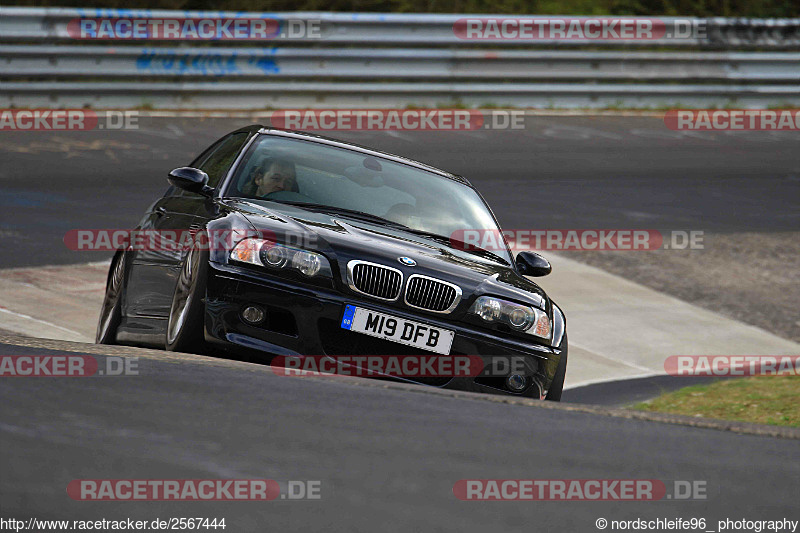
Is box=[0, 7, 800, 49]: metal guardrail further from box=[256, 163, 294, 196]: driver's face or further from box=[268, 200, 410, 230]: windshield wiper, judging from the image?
box=[268, 200, 410, 230]: windshield wiper

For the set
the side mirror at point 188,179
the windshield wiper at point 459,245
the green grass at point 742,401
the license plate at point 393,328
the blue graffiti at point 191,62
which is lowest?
the green grass at point 742,401

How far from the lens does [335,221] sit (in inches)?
247

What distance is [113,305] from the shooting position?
7062 mm

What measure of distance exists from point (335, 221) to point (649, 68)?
13.2 meters

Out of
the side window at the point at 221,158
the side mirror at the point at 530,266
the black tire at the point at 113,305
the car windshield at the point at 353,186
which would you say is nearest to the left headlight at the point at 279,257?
the car windshield at the point at 353,186

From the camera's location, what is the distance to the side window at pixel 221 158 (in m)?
6.89

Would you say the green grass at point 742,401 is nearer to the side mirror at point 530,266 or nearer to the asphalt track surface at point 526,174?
the side mirror at point 530,266

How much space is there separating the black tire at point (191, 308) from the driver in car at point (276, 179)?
2.62 feet

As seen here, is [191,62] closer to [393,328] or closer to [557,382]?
[557,382]

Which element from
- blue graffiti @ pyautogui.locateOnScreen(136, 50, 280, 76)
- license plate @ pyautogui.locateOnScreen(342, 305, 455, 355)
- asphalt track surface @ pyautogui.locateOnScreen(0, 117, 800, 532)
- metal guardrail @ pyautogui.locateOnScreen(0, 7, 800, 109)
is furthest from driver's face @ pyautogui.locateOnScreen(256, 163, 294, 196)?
blue graffiti @ pyautogui.locateOnScreen(136, 50, 280, 76)

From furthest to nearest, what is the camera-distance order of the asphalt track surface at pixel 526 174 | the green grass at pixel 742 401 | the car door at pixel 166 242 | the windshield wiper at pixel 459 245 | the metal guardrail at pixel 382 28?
the metal guardrail at pixel 382 28 → the asphalt track surface at pixel 526 174 → the green grass at pixel 742 401 → the windshield wiper at pixel 459 245 → the car door at pixel 166 242

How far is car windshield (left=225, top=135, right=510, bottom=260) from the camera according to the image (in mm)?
6676

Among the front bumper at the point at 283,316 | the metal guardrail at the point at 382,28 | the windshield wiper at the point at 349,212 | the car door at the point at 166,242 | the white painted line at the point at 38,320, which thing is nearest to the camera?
the front bumper at the point at 283,316

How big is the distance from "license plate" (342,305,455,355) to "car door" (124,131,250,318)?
38.2 inches
